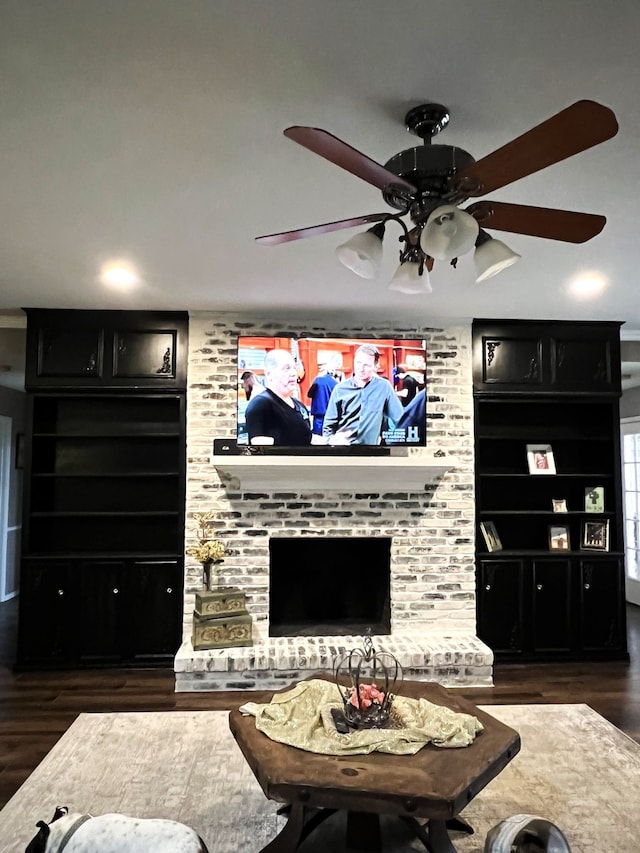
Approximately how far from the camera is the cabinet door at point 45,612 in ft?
14.9

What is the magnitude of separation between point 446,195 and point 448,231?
0.17 metres

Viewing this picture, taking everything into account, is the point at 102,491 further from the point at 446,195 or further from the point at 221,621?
the point at 446,195

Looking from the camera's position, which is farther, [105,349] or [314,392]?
[105,349]

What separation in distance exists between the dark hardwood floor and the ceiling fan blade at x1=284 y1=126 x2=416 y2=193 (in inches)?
110

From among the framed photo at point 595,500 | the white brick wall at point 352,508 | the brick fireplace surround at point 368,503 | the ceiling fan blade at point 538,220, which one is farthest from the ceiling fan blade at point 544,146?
the framed photo at point 595,500

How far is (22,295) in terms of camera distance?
14.0 ft

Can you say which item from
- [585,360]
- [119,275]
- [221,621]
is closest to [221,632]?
[221,621]

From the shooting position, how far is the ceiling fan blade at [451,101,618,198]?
4.62 ft

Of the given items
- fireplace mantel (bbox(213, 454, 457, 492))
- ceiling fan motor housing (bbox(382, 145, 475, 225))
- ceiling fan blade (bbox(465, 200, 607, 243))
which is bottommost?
fireplace mantel (bbox(213, 454, 457, 492))

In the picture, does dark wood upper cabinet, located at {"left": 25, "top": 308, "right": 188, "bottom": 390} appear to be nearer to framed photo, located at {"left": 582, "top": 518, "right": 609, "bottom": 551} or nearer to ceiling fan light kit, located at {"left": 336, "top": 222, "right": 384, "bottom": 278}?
ceiling fan light kit, located at {"left": 336, "top": 222, "right": 384, "bottom": 278}

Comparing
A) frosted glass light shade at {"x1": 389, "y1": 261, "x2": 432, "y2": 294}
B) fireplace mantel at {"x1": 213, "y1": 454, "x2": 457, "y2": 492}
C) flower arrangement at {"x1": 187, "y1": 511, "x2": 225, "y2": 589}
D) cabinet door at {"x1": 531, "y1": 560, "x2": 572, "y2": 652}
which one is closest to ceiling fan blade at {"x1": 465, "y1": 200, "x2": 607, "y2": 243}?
frosted glass light shade at {"x1": 389, "y1": 261, "x2": 432, "y2": 294}

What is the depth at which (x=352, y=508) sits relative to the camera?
15.8 feet

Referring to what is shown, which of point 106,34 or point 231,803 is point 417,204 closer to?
point 106,34

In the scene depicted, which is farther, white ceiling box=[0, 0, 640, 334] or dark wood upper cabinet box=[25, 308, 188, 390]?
dark wood upper cabinet box=[25, 308, 188, 390]
